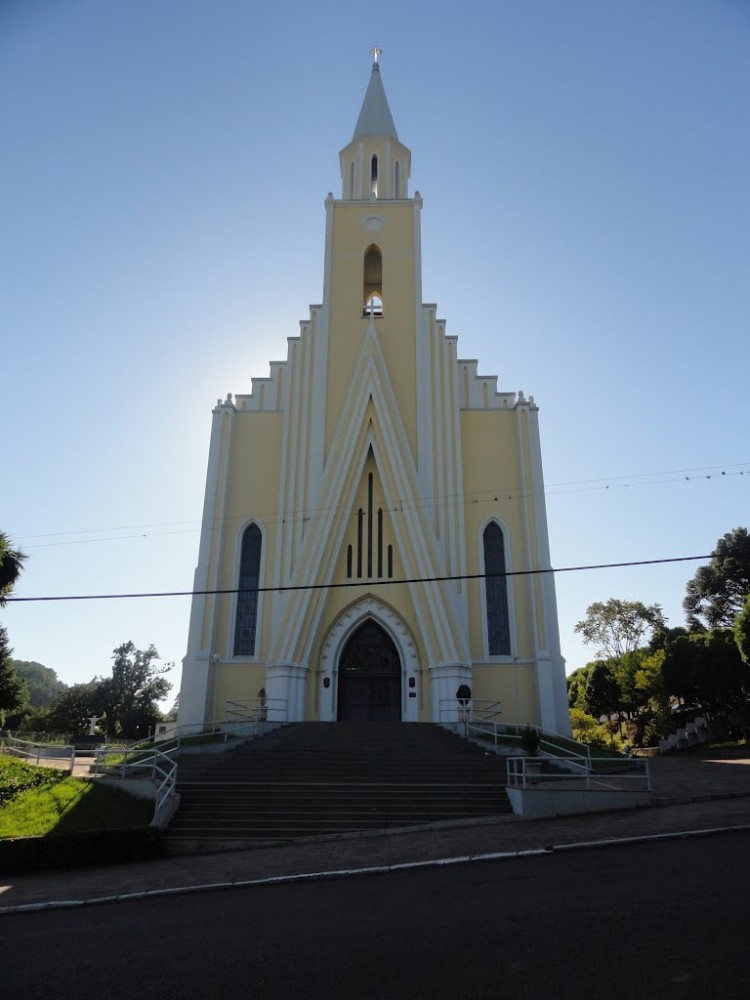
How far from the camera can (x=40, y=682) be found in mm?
147000

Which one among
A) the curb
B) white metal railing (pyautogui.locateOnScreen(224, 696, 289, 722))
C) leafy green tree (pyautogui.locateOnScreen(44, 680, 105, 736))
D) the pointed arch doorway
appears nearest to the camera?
the curb

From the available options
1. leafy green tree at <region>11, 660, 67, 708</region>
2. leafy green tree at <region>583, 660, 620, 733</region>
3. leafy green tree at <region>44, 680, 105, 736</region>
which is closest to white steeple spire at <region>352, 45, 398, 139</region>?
leafy green tree at <region>583, 660, 620, 733</region>

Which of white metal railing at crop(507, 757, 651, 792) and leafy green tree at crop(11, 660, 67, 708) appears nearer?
white metal railing at crop(507, 757, 651, 792)

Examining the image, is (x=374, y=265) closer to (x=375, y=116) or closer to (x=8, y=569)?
(x=375, y=116)

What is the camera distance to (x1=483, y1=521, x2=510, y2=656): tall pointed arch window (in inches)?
981

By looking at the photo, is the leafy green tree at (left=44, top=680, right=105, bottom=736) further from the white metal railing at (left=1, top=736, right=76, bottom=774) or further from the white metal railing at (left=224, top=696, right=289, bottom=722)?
the white metal railing at (left=224, top=696, right=289, bottom=722)

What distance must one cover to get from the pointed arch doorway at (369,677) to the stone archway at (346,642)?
0.70 ft

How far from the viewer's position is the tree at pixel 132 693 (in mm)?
52656

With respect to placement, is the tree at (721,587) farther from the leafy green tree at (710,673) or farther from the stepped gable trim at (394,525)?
the stepped gable trim at (394,525)

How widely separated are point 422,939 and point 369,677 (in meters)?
19.2

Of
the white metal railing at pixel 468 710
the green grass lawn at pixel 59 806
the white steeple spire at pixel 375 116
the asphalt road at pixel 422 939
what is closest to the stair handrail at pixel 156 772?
the green grass lawn at pixel 59 806

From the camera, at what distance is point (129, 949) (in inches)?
235

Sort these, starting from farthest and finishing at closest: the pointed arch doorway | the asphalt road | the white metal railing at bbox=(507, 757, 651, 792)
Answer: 1. the pointed arch doorway
2. the white metal railing at bbox=(507, 757, 651, 792)
3. the asphalt road

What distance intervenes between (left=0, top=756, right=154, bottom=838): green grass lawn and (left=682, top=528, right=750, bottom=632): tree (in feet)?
152
